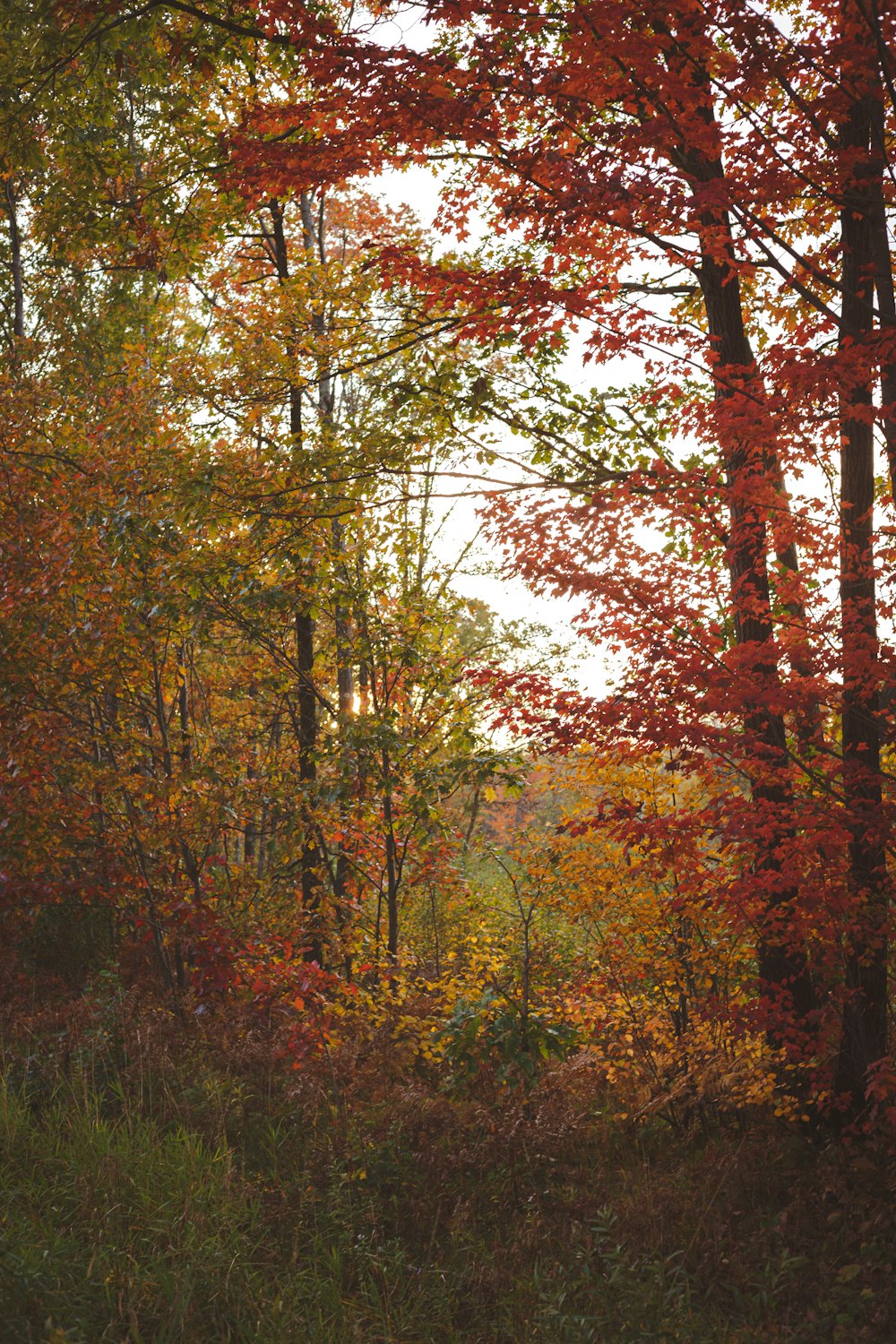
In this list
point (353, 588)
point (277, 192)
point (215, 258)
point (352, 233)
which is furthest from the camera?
point (352, 233)

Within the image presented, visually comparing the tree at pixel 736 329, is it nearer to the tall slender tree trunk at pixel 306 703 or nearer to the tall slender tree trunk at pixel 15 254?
the tall slender tree trunk at pixel 306 703

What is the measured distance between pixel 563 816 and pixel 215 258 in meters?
8.40

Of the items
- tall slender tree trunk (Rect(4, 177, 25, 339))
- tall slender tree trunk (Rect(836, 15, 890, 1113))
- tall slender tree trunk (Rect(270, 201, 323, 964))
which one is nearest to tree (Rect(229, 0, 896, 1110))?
tall slender tree trunk (Rect(836, 15, 890, 1113))

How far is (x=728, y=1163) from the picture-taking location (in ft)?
16.6

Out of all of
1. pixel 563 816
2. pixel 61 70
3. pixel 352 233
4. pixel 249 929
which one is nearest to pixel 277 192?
pixel 61 70

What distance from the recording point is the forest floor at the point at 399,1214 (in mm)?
3602

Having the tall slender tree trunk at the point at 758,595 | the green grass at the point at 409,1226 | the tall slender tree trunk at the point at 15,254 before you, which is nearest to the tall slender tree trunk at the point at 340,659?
the green grass at the point at 409,1226

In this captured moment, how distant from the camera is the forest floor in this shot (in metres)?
3.60

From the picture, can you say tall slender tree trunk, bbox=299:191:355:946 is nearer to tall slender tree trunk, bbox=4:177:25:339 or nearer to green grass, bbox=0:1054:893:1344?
green grass, bbox=0:1054:893:1344

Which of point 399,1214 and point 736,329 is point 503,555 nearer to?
point 736,329

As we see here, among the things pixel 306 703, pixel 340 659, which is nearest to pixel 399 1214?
pixel 340 659

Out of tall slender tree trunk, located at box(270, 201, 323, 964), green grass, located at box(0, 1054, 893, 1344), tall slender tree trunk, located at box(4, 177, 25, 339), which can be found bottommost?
green grass, located at box(0, 1054, 893, 1344)

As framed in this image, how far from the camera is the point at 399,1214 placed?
4.71 m

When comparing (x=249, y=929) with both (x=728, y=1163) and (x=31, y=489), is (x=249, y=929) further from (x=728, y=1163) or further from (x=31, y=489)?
(x=31, y=489)
